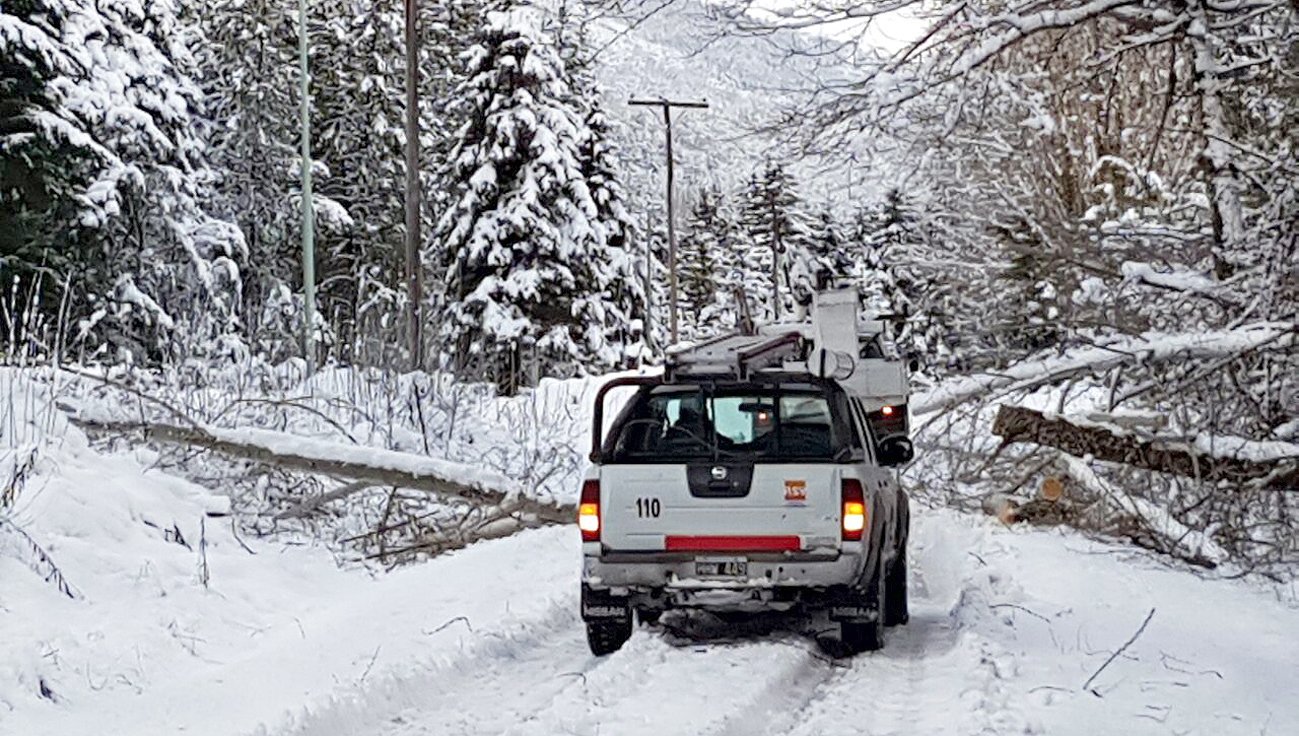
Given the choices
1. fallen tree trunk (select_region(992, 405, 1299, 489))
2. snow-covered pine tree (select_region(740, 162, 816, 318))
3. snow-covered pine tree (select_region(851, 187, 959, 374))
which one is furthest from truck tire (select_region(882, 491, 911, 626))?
snow-covered pine tree (select_region(740, 162, 816, 318))

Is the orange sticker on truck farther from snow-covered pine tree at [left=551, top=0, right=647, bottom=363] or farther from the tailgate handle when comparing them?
snow-covered pine tree at [left=551, top=0, right=647, bottom=363]

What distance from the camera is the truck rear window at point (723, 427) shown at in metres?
9.46

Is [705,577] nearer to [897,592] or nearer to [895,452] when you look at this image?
[895,452]

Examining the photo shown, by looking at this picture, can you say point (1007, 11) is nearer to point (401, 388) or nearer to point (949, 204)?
point (949, 204)

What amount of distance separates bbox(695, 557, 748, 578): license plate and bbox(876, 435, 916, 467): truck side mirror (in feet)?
5.80

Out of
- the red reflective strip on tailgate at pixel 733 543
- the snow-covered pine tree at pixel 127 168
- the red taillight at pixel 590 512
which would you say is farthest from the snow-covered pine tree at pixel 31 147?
the red reflective strip on tailgate at pixel 733 543

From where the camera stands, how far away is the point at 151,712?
23.7 ft

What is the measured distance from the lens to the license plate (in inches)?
354

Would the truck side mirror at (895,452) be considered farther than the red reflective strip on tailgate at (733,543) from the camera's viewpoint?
Yes

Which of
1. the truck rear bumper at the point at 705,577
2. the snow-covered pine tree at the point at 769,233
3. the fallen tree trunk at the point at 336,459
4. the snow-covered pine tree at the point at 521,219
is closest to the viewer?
the truck rear bumper at the point at 705,577

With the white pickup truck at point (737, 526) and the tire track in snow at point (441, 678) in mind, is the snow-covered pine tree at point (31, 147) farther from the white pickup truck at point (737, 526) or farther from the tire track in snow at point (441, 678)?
the white pickup truck at point (737, 526)

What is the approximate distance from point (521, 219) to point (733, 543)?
29202 mm

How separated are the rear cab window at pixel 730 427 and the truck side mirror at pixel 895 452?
559 millimetres

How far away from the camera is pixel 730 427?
10.2m
